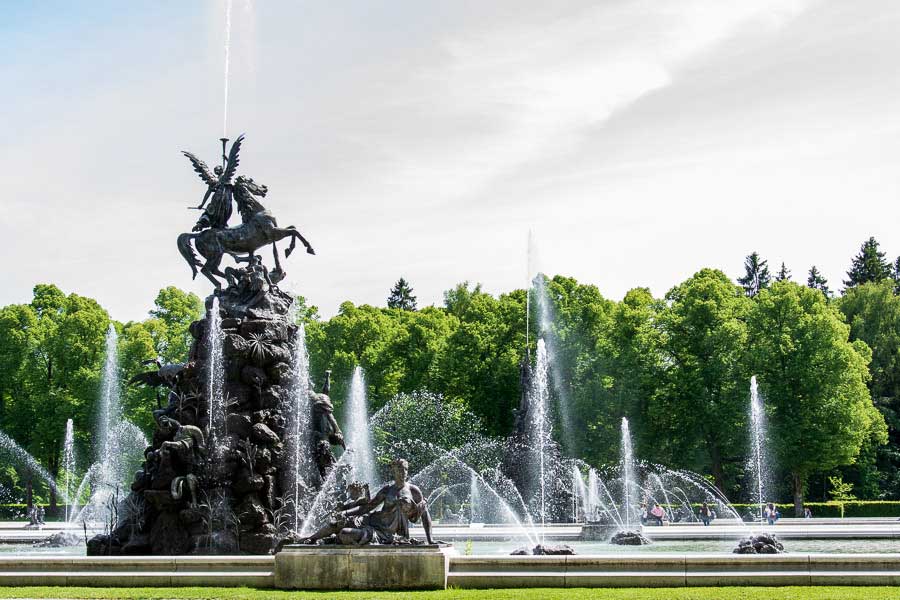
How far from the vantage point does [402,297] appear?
4417 inches

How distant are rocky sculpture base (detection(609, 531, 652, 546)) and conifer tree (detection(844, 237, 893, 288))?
63358 millimetres

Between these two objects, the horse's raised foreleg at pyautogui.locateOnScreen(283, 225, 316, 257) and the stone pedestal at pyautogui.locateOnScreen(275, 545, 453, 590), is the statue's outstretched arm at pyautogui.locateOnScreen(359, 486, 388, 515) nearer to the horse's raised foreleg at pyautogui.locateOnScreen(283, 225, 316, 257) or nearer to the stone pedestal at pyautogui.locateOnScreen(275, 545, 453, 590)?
the stone pedestal at pyautogui.locateOnScreen(275, 545, 453, 590)

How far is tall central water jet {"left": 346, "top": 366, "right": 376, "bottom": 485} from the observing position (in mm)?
48322

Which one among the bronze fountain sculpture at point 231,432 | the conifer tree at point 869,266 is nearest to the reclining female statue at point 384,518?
the bronze fountain sculpture at point 231,432

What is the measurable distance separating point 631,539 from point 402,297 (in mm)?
83912

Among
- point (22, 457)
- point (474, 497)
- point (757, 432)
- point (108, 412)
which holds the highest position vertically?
point (108, 412)

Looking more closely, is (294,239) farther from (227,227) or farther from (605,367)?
(605,367)

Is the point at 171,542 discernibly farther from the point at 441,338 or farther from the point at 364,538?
the point at 441,338

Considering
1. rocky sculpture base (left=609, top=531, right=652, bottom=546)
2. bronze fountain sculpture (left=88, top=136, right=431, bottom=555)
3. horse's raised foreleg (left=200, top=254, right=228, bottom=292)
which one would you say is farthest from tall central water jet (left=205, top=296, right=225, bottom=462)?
rocky sculpture base (left=609, top=531, right=652, bottom=546)

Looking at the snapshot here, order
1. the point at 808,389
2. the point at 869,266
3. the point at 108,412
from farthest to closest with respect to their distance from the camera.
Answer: the point at 869,266, the point at 108,412, the point at 808,389

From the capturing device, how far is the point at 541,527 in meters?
38.9

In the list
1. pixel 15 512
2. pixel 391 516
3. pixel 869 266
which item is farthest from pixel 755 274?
pixel 391 516

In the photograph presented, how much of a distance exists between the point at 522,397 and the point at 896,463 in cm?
2977

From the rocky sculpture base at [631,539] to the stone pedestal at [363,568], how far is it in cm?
1340
